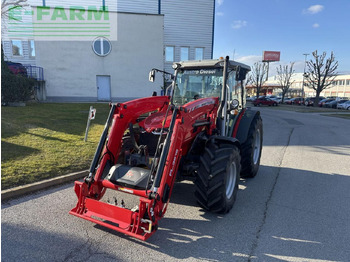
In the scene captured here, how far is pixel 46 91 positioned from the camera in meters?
19.2

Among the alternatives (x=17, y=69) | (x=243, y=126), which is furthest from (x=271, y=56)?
(x=243, y=126)

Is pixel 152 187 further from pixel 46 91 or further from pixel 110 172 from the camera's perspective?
pixel 46 91

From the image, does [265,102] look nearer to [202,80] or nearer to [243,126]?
[243,126]

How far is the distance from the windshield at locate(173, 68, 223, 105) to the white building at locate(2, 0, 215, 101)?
16172 mm

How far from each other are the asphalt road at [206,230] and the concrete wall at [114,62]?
16868 millimetres

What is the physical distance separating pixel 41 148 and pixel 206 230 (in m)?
4.85

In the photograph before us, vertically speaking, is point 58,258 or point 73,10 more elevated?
point 73,10

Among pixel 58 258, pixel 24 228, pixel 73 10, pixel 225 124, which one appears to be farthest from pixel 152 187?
pixel 73 10

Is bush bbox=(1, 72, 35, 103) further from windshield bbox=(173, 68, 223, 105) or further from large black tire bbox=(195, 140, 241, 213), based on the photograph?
large black tire bbox=(195, 140, 241, 213)

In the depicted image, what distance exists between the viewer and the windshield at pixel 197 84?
4.91m

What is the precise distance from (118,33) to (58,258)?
19.8 metres

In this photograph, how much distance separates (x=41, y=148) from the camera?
20.6ft

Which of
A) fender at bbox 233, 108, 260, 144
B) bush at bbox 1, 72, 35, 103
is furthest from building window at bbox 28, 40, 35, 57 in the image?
fender at bbox 233, 108, 260, 144

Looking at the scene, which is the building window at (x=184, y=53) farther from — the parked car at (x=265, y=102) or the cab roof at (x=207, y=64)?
the cab roof at (x=207, y=64)
